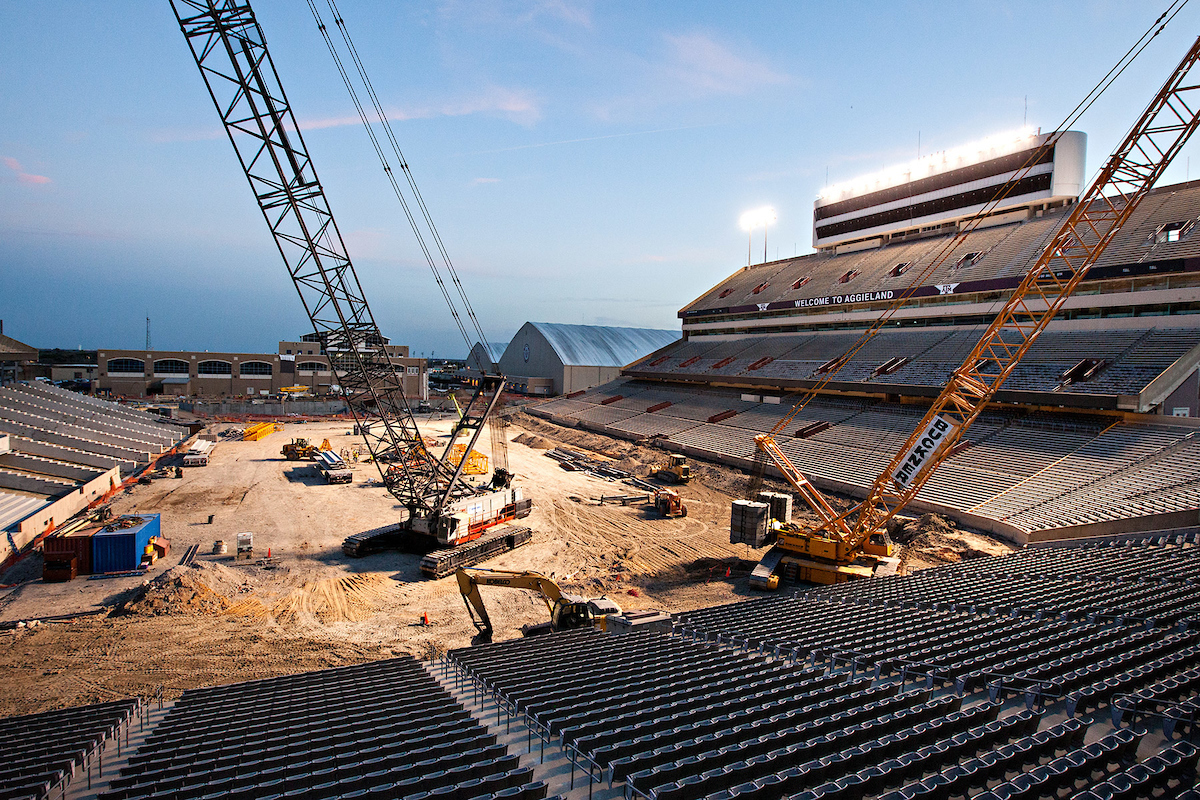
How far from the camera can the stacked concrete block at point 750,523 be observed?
2288 cm

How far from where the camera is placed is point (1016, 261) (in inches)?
1663

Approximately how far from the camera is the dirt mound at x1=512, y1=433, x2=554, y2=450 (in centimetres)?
5372

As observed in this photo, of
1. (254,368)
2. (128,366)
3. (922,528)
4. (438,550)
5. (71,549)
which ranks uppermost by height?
(254,368)

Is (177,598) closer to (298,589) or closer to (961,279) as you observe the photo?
(298,589)

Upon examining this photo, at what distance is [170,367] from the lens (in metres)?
76.9

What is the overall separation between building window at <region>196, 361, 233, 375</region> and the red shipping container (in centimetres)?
6644

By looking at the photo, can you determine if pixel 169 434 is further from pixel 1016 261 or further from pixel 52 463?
pixel 1016 261

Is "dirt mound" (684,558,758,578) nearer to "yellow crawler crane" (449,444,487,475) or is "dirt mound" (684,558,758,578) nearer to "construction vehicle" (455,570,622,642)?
"construction vehicle" (455,570,622,642)

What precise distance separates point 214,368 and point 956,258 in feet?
279

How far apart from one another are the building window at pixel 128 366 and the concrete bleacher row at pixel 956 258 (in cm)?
6828

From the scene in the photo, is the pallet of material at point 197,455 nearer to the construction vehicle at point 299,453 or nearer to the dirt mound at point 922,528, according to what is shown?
the construction vehicle at point 299,453

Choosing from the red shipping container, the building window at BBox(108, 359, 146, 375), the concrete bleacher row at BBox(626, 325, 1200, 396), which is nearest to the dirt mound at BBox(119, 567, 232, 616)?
the red shipping container

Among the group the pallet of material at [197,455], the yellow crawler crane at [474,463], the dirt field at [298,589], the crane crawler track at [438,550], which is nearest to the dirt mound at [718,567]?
the dirt field at [298,589]

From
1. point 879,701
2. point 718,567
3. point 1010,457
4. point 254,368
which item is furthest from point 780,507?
point 254,368
